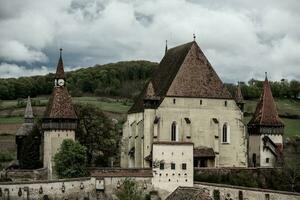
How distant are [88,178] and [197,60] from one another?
1981 cm

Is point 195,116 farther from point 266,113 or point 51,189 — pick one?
point 51,189

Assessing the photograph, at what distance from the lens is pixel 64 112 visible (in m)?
65.7

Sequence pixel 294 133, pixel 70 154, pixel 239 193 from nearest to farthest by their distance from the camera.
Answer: pixel 239 193, pixel 70 154, pixel 294 133

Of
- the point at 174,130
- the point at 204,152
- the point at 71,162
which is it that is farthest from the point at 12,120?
the point at 204,152

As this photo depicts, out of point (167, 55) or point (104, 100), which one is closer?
point (167, 55)

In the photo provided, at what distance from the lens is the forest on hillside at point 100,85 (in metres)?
134

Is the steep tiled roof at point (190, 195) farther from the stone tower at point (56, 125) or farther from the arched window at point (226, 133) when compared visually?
the arched window at point (226, 133)

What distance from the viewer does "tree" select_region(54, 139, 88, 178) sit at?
6100 cm

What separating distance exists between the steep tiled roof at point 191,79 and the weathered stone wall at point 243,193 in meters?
13.6

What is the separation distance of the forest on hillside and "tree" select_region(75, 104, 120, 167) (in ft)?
186

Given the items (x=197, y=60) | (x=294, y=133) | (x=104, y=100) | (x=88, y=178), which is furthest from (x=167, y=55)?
(x=104, y=100)

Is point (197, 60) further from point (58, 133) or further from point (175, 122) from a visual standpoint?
point (58, 133)

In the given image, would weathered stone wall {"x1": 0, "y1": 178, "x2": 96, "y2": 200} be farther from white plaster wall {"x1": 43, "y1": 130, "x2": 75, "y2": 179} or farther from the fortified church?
white plaster wall {"x1": 43, "y1": 130, "x2": 75, "y2": 179}

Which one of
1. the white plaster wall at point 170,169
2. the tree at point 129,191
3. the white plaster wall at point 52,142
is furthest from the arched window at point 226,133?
the white plaster wall at point 52,142
